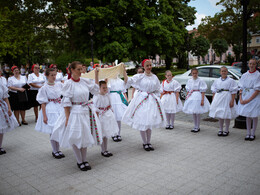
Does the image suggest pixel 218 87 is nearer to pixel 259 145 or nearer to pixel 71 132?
pixel 259 145

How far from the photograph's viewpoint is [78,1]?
2598 cm

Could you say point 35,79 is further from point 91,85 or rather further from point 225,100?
point 225,100

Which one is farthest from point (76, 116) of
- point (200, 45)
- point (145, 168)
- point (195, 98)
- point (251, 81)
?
point (200, 45)

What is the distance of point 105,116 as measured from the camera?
5461 mm

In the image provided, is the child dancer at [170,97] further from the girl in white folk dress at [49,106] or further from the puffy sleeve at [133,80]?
the girl in white folk dress at [49,106]

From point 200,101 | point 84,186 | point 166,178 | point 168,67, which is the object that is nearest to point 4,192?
point 84,186

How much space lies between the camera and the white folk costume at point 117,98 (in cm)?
661

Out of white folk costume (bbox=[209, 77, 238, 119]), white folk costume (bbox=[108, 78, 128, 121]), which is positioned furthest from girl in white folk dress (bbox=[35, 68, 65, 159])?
white folk costume (bbox=[209, 77, 238, 119])

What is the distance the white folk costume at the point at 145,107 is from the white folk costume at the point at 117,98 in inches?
28.9

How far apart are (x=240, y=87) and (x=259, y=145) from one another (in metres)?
1.63

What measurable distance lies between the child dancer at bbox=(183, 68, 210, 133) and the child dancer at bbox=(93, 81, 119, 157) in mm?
2939

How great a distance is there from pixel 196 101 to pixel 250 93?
1.59m

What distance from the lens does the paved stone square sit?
3.99m

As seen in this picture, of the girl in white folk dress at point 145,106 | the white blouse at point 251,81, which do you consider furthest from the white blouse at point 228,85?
the girl in white folk dress at point 145,106
